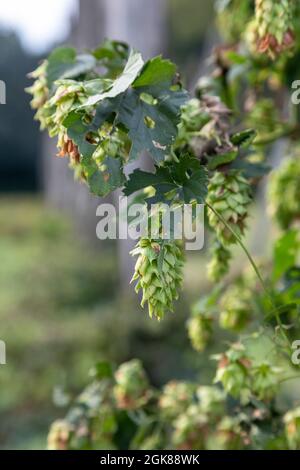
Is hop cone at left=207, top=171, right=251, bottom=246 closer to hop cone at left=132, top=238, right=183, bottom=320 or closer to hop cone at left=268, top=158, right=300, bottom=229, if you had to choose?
hop cone at left=132, top=238, right=183, bottom=320

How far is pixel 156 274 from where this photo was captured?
75 cm

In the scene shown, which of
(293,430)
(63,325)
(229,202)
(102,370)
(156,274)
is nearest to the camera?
(156,274)

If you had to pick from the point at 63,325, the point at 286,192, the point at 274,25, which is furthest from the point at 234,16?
the point at 63,325

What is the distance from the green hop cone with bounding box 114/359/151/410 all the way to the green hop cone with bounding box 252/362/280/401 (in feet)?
1.16

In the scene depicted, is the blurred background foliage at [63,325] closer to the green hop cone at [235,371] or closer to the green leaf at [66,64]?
the green hop cone at [235,371]

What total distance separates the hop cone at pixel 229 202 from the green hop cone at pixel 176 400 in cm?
57

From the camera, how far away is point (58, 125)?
2.71 feet

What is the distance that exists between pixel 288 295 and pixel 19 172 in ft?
45.2

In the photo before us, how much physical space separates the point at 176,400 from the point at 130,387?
11 cm

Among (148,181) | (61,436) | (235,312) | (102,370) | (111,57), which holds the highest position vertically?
(111,57)
